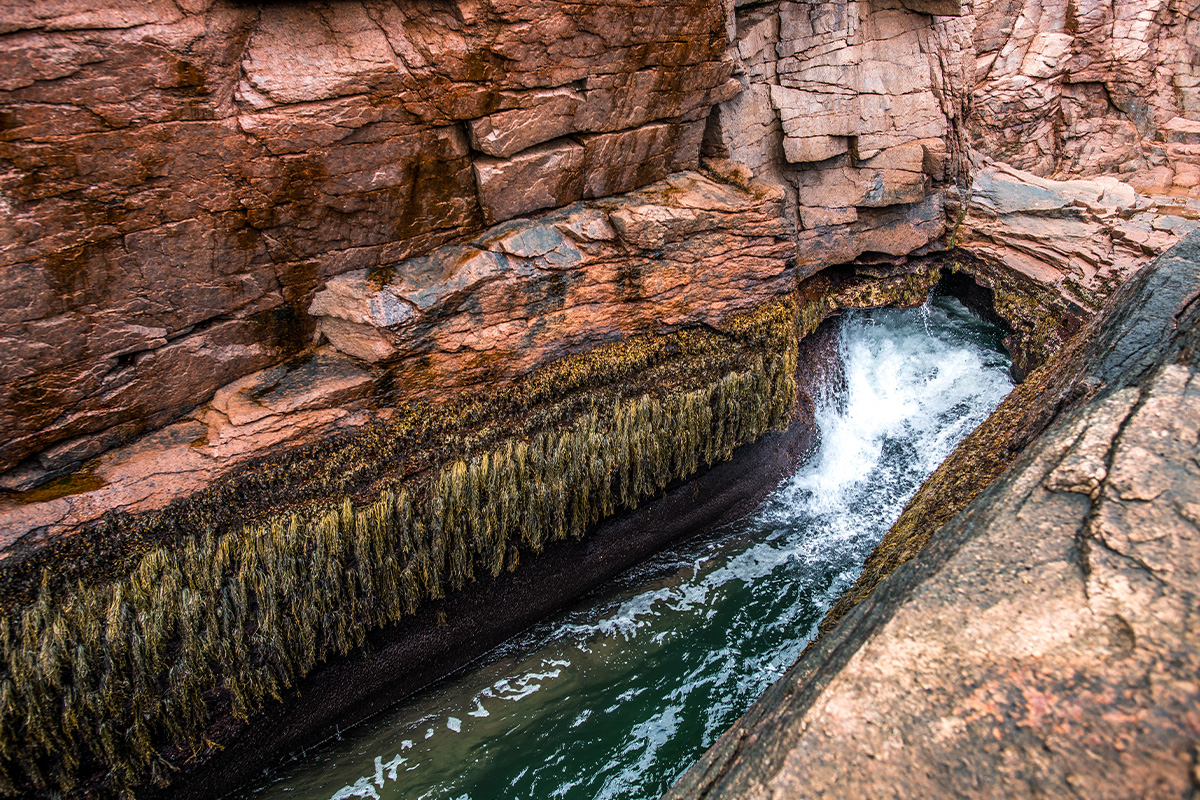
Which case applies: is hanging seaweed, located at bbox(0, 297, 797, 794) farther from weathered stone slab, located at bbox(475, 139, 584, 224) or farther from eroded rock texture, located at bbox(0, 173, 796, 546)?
weathered stone slab, located at bbox(475, 139, 584, 224)

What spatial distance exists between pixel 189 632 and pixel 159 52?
4.18m

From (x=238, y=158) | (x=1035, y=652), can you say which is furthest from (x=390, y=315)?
(x=1035, y=652)

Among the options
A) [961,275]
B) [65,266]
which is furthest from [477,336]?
[961,275]

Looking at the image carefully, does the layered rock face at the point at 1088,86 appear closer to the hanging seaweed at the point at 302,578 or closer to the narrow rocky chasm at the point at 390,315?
the narrow rocky chasm at the point at 390,315

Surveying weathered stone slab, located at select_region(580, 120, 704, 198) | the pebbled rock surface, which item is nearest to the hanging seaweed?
weathered stone slab, located at select_region(580, 120, 704, 198)

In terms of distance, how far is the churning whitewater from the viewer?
5289 mm

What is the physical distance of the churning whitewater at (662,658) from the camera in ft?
17.4

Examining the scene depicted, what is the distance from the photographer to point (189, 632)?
500 centimetres

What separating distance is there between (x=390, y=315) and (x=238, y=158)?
158cm

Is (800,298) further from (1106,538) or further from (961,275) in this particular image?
(1106,538)

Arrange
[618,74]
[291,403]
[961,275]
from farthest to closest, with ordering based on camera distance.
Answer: [961,275]
[618,74]
[291,403]

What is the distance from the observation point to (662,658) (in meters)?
6.11

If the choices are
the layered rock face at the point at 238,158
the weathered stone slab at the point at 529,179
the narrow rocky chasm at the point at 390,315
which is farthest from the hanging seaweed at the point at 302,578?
the weathered stone slab at the point at 529,179

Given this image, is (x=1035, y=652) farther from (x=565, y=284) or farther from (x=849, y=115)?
(x=849, y=115)
